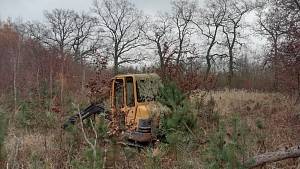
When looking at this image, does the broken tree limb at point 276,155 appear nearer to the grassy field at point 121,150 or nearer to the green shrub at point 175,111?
the grassy field at point 121,150

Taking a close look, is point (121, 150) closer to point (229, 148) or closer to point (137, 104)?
point (229, 148)

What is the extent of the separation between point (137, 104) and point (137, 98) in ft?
0.62

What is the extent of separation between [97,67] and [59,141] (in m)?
1.93

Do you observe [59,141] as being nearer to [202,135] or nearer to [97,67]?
[97,67]

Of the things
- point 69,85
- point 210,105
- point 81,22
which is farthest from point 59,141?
point 81,22

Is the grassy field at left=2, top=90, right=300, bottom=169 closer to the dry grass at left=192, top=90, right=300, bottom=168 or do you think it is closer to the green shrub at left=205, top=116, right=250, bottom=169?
the dry grass at left=192, top=90, right=300, bottom=168

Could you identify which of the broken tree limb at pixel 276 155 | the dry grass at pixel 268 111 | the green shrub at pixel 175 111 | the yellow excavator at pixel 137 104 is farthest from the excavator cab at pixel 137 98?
the broken tree limb at pixel 276 155

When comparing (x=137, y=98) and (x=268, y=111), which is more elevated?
(x=137, y=98)

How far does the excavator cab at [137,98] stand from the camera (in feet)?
33.1

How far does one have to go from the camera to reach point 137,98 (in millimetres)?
10781

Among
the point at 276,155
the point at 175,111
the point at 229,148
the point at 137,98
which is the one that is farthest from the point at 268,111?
the point at 229,148

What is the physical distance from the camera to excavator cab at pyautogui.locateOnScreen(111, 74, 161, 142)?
33.1 ft

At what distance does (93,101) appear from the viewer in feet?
35.1

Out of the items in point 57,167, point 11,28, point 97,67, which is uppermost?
point 11,28
